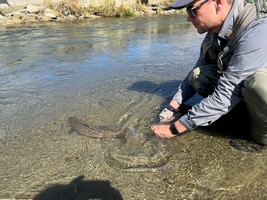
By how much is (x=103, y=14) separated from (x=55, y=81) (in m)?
14.4

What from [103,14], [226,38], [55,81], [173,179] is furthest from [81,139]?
[103,14]

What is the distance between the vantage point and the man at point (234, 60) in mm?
2494

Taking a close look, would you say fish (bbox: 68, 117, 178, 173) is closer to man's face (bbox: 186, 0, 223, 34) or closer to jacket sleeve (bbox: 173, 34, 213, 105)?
jacket sleeve (bbox: 173, 34, 213, 105)

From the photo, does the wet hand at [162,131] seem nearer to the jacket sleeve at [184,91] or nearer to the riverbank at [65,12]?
the jacket sleeve at [184,91]

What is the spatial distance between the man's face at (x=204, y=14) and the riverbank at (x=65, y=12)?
1540 cm

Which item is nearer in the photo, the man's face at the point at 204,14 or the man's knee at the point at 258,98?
the man's knee at the point at 258,98

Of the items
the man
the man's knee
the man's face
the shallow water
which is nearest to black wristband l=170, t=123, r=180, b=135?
the man

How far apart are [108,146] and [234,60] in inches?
61.1

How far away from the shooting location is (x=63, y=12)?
18.3 m

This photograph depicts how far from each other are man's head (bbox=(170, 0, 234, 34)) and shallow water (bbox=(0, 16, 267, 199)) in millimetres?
1248

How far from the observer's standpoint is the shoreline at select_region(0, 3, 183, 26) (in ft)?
Answer: 54.7

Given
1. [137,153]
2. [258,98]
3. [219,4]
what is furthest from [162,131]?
[219,4]

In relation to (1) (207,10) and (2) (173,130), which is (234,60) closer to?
(1) (207,10)

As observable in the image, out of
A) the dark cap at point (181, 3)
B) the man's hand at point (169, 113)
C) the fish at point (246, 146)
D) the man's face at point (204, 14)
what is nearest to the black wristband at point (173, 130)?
the man's hand at point (169, 113)
